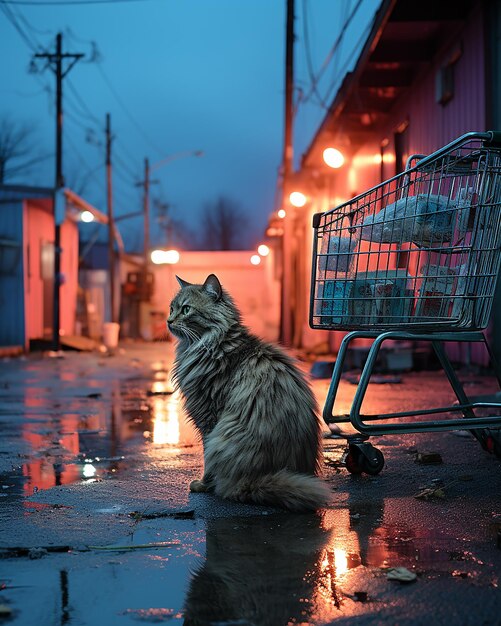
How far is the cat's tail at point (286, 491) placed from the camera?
3.84 meters

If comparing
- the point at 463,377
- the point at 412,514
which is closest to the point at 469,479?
the point at 412,514

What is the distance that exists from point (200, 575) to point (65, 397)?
295 inches

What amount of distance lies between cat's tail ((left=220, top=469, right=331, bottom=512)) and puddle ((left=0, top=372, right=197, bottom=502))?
3.95 ft

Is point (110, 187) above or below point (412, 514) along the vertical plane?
above

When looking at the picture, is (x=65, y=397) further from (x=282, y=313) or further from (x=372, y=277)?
(x=282, y=313)

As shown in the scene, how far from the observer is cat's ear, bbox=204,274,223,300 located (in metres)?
4.89

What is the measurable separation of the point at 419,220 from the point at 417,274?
1.02ft

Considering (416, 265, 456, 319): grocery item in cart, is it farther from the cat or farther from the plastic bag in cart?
Answer: the cat

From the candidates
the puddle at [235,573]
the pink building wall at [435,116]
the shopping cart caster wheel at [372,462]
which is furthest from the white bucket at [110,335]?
the puddle at [235,573]

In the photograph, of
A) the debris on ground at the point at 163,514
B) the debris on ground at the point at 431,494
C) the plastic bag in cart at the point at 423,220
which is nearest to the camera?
the debris on ground at the point at 163,514

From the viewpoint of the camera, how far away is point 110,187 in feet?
120

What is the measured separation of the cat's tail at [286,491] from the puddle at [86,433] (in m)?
1.20

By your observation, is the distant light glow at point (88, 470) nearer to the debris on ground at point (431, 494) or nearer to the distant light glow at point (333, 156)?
the debris on ground at point (431, 494)

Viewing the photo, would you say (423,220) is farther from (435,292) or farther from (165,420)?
(165,420)
